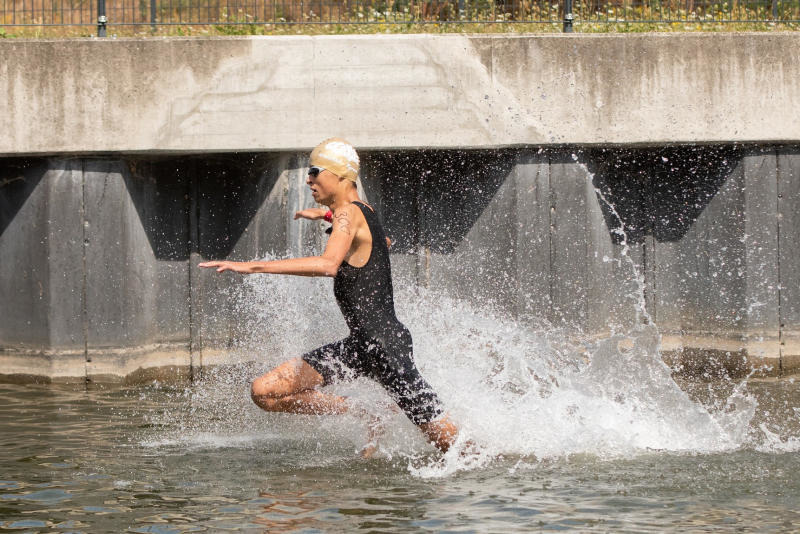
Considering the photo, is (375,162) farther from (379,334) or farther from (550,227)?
(379,334)

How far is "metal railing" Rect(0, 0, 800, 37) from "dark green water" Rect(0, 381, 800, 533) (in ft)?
16.4

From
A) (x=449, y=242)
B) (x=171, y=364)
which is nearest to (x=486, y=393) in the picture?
(x=449, y=242)

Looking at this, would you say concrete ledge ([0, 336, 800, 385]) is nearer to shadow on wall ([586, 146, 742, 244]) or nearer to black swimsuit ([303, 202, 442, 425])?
shadow on wall ([586, 146, 742, 244])

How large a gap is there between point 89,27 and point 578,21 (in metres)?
5.12

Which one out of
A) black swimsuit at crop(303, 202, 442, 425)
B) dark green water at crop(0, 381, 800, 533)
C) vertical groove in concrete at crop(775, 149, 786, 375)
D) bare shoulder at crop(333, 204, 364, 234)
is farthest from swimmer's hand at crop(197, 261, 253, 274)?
vertical groove in concrete at crop(775, 149, 786, 375)

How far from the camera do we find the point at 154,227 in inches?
476

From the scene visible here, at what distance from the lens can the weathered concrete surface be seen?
11383 mm

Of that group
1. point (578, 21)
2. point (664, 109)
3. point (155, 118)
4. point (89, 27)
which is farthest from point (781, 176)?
point (89, 27)

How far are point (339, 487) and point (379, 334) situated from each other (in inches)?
37.8

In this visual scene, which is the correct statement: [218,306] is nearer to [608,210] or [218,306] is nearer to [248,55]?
[248,55]

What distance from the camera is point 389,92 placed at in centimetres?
1145

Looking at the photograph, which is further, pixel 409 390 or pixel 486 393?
pixel 486 393

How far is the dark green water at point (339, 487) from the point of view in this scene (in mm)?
→ 6348

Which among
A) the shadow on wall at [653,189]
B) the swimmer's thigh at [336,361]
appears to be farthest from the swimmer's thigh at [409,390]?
the shadow on wall at [653,189]
